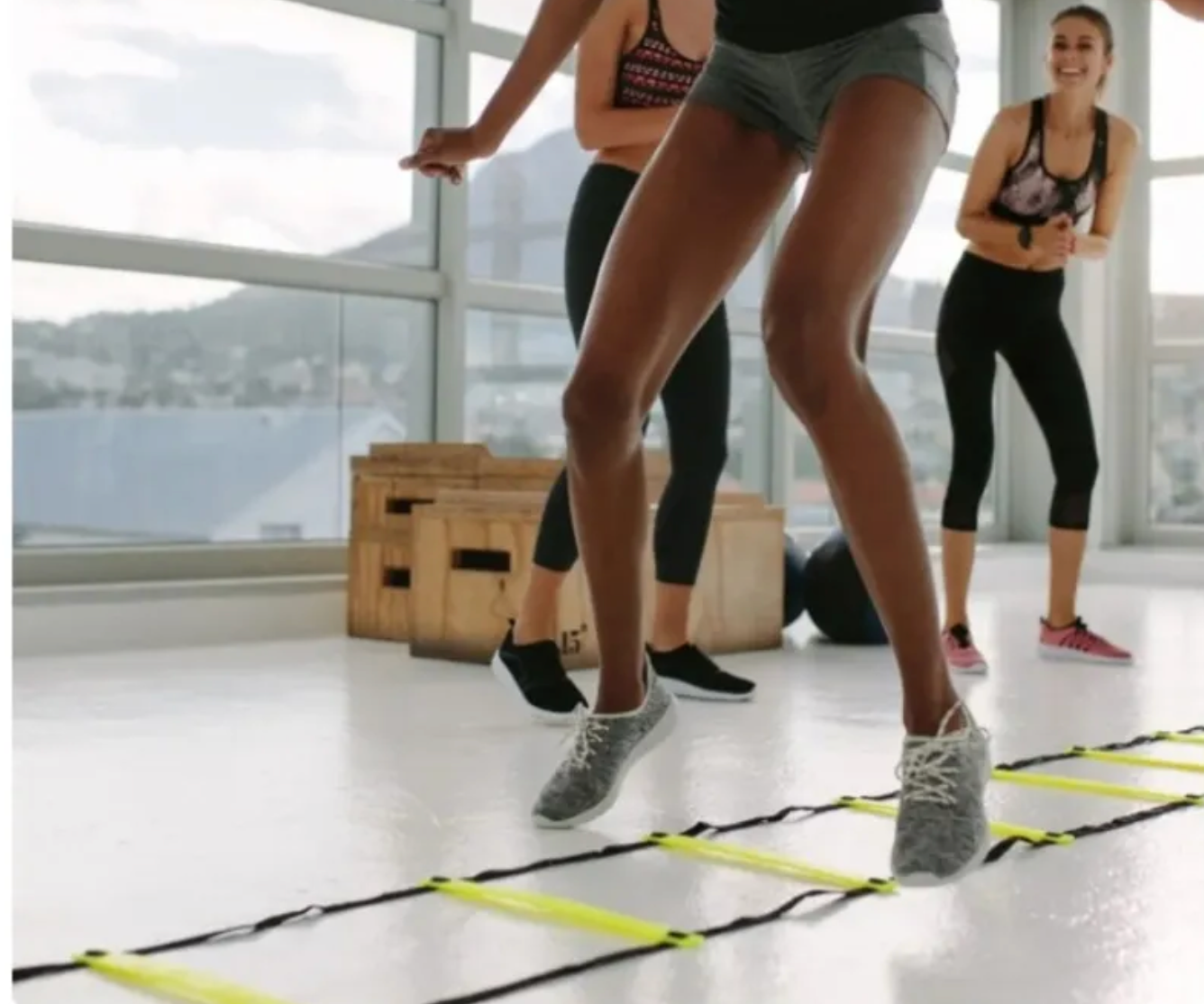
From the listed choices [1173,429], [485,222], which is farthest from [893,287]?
[485,222]

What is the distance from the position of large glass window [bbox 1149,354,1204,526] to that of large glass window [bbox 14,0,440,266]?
3.58 metres

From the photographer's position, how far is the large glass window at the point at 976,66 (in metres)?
7.37

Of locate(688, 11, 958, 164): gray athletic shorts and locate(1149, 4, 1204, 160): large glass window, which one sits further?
locate(1149, 4, 1204, 160): large glass window

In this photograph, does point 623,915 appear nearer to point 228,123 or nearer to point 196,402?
point 196,402

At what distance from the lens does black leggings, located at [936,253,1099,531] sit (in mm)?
3662

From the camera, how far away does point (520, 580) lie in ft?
12.4

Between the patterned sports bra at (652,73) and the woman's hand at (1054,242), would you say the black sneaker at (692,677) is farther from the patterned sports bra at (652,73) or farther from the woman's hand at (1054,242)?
the woman's hand at (1054,242)

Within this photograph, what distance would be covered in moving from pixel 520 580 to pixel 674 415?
929mm

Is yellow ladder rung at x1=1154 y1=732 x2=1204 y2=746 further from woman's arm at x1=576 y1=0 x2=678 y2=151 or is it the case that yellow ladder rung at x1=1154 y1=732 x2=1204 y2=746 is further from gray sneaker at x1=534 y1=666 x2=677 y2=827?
woman's arm at x1=576 y1=0 x2=678 y2=151

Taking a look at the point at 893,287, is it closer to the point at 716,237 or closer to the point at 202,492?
the point at 202,492

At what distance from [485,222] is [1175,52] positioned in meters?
3.57

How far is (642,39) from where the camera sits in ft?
9.33

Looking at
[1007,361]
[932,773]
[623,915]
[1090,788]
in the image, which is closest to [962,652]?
[1007,361]

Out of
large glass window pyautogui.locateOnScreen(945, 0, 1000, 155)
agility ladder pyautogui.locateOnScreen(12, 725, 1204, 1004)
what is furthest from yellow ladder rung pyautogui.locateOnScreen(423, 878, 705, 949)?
large glass window pyautogui.locateOnScreen(945, 0, 1000, 155)
